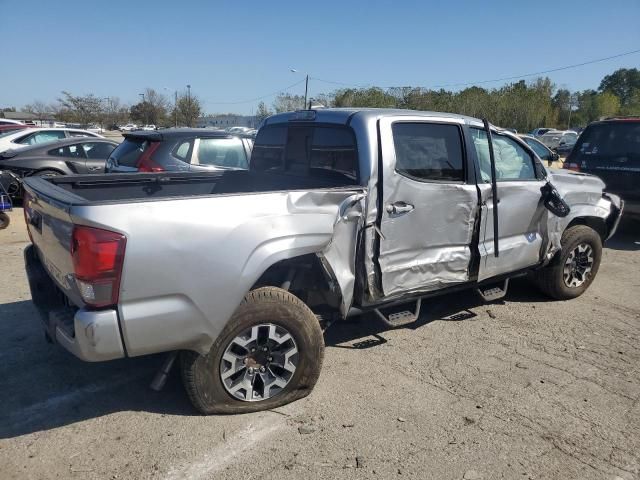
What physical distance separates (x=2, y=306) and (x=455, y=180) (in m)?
4.40

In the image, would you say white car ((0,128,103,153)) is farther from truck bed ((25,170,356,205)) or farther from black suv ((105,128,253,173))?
truck bed ((25,170,356,205))

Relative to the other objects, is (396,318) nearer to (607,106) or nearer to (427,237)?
(427,237)

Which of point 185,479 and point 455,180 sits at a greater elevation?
point 455,180

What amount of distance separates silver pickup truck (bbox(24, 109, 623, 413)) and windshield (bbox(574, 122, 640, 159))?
3524 millimetres

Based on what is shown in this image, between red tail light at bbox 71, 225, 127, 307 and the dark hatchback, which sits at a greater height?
red tail light at bbox 71, 225, 127, 307

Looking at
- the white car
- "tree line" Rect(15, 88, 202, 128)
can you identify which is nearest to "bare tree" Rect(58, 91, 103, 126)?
"tree line" Rect(15, 88, 202, 128)

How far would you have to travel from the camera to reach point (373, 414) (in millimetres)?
3357

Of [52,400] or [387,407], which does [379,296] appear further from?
[52,400]

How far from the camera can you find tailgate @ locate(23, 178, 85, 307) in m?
2.80

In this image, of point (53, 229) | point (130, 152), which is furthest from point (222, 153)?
point (53, 229)

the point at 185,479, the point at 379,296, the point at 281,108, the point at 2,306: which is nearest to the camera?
the point at 185,479

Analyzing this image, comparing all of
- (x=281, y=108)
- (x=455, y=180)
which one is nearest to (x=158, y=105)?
(x=281, y=108)

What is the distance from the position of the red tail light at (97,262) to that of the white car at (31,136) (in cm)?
1036

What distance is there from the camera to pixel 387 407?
136 inches
